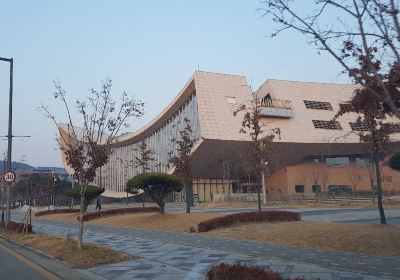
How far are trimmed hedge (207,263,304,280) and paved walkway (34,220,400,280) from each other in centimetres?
213

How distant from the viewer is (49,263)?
1343cm

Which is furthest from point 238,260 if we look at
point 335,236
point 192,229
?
point 192,229

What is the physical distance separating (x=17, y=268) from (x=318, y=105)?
7270cm

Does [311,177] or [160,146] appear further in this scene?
[160,146]

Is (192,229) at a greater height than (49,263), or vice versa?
(192,229)

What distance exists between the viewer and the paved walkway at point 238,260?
10141mm

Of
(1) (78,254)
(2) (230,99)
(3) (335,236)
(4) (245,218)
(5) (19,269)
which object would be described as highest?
(2) (230,99)

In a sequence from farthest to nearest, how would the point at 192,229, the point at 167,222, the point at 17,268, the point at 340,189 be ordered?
the point at 340,189 < the point at 167,222 < the point at 192,229 < the point at 17,268

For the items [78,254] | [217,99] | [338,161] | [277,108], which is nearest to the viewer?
[78,254]

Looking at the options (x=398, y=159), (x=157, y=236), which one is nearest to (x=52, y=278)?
(x=157, y=236)

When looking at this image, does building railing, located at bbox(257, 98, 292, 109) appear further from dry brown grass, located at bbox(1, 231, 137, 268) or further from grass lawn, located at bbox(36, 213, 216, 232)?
dry brown grass, located at bbox(1, 231, 137, 268)

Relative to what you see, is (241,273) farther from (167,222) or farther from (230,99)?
(230,99)

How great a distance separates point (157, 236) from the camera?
20.2 m

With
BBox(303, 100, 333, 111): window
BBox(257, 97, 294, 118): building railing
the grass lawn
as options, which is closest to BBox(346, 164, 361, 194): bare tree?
BBox(303, 100, 333, 111): window
